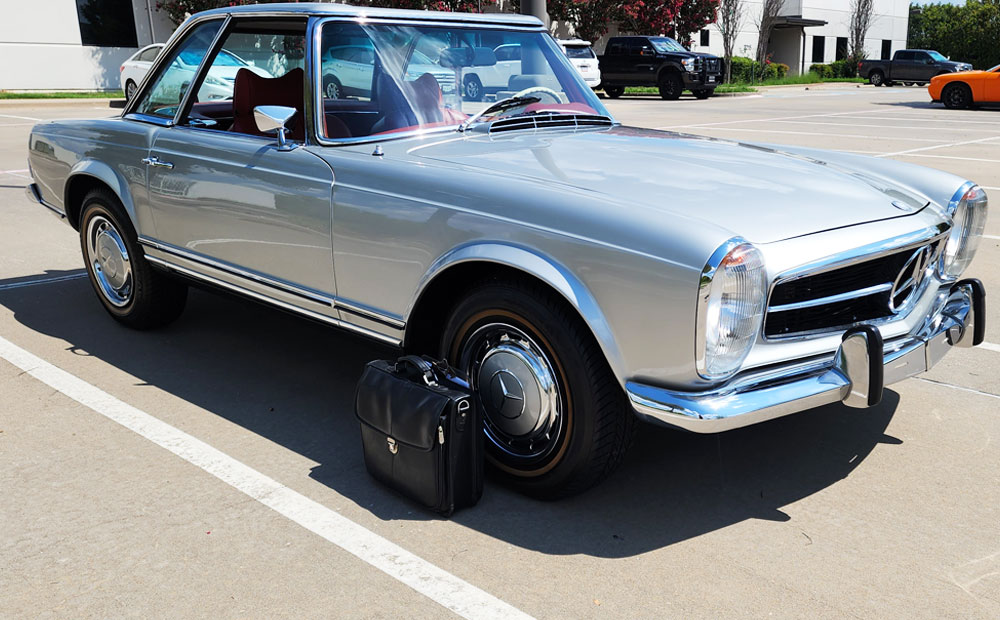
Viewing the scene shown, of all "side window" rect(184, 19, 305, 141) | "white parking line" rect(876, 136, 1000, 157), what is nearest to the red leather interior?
"side window" rect(184, 19, 305, 141)

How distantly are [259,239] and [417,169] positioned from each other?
0.96m

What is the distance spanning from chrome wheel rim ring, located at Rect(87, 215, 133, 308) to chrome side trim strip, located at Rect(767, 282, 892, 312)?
3661 mm

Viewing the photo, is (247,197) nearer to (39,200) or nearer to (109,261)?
(109,261)

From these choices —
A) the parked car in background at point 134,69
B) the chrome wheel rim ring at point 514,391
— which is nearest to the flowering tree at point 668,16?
the parked car in background at point 134,69

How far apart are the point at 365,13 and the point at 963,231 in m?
2.69

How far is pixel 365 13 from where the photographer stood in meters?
4.16

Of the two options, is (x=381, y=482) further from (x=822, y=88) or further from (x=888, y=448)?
→ (x=822, y=88)

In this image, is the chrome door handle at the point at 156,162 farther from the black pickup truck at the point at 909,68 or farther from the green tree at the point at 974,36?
the green tree at the point at 974,36

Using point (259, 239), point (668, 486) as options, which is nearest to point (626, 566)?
point (668, 486)

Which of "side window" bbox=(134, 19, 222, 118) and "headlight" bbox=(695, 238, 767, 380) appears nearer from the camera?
"headlight" bbox=(695, 238, 767, 380)

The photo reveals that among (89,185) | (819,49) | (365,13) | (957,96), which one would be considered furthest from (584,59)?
(819,49)

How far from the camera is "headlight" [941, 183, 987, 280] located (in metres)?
3.79

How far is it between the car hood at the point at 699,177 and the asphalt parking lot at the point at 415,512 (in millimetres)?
1019

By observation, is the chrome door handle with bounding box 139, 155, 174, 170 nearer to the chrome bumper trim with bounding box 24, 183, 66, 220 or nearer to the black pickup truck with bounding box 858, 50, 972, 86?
the chrome bumper trim with bounding box 24, 183, 66, 220
